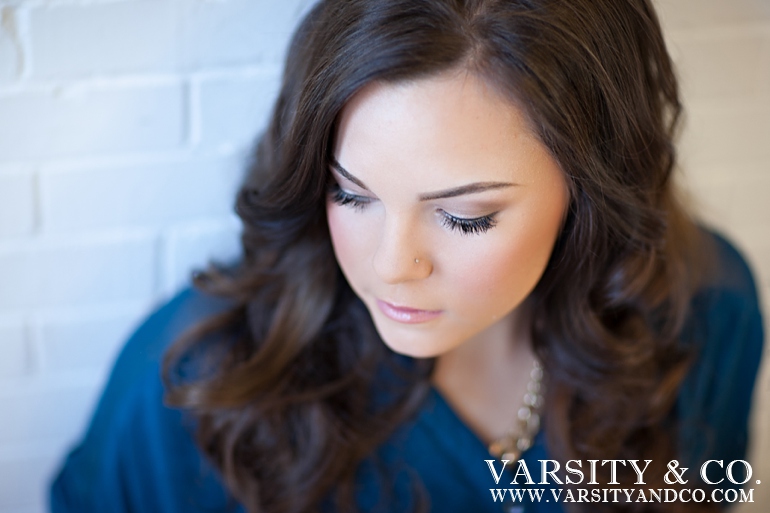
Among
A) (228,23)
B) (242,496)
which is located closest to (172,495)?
(242,496)

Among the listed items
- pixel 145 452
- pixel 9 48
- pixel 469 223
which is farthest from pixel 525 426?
pixel 9 48

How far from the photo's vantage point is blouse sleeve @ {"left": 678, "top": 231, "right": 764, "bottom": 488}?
1.17 m

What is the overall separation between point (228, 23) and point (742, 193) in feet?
3.17

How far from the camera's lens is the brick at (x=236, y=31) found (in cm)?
98

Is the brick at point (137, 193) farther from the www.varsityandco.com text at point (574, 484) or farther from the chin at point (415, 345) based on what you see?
the www.varsityandco.com text at point (574, 484)

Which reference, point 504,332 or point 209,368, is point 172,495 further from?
point 504,332

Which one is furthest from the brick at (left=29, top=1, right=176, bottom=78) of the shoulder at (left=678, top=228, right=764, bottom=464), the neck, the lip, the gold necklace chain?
the shoulder at (left=678, top=228, right=764, bottom=464)

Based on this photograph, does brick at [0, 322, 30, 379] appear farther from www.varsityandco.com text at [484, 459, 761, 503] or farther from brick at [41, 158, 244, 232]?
www.varsityandco.com text at [484, 459, 761, 503]

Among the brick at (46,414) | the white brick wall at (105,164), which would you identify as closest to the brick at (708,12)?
the white brick wall at (105,164)

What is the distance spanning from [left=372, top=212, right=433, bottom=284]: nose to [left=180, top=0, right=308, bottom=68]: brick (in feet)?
1.35

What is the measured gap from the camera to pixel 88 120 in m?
0.99

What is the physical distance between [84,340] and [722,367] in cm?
110

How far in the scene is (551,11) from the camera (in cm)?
72

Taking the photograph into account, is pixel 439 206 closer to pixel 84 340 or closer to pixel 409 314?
pixel 409 314
